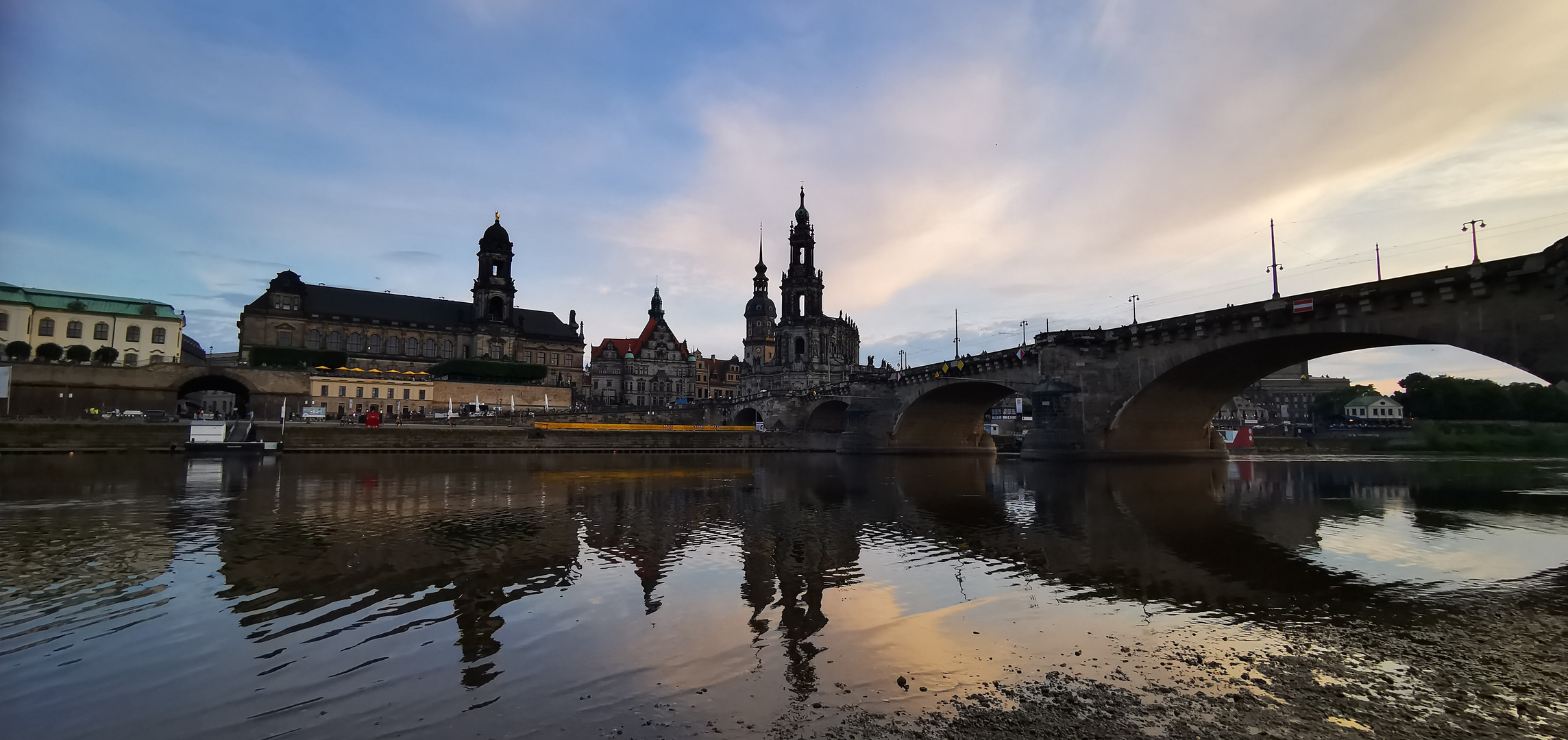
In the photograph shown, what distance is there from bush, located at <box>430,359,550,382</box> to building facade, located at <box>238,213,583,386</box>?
566 cm

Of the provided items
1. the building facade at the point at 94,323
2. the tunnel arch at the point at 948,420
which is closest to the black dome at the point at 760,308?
the tunnel arch at the point at 948,420

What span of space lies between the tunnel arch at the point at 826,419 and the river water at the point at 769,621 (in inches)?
2469

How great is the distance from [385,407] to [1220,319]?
83.7 m

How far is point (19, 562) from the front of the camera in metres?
11.5

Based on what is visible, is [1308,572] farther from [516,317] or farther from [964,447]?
[516,317]

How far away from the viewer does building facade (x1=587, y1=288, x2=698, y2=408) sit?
12456cm

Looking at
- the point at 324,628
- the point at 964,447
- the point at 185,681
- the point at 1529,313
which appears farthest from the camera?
the point at 964,447

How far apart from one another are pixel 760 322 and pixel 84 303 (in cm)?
9540

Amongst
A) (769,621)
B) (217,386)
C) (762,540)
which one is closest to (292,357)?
(217,386)

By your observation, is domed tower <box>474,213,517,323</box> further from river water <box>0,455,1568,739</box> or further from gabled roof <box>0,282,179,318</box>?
river water <box>0,455,1568,739</box>

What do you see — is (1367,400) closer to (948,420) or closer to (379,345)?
(948,420)

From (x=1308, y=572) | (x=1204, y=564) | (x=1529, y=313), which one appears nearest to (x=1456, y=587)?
(x=1308, y=572)

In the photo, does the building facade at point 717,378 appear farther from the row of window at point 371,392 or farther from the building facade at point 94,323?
the building facade at point 94,323

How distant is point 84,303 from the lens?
7975 centimetres
